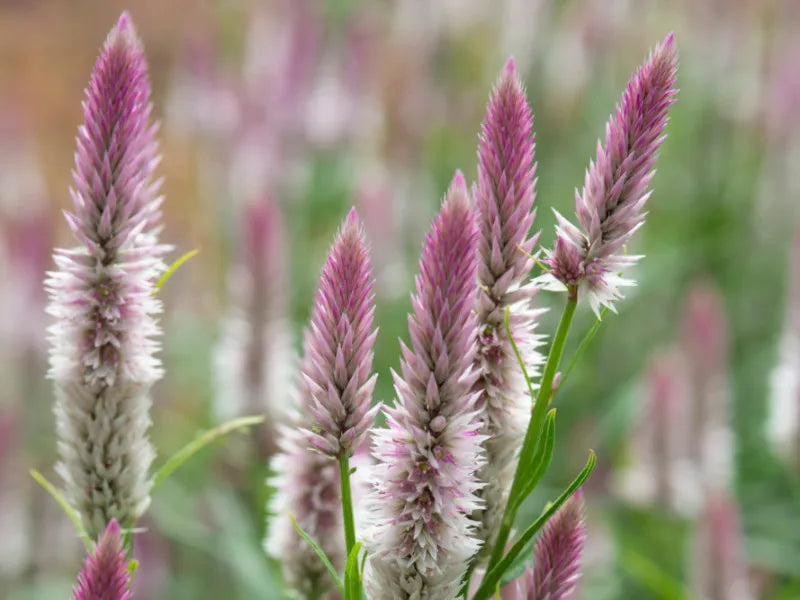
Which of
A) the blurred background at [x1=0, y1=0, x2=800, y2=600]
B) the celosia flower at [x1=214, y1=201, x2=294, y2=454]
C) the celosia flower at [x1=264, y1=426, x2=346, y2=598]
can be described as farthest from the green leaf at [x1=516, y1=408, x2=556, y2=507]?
the celosia flower at [x1=214, y1=201, x2=294, y2=454]

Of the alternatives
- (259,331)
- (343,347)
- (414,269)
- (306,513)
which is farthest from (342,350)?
(414,269)

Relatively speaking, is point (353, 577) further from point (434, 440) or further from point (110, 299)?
point (110, 299)

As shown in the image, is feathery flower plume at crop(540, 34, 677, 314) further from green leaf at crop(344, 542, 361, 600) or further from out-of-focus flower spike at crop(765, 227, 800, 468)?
out-of-focus flower spike at crop(765, 227, 800, 468)

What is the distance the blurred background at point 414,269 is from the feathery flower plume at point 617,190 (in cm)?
81

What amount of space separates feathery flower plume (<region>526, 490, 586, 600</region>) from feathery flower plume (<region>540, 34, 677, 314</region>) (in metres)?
0.16

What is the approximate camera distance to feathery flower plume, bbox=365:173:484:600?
0.66 m

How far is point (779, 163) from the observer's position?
3156 millimetres

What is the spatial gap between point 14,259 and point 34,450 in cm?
77

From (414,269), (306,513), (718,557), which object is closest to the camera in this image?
(306,513)

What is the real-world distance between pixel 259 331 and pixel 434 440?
121cm

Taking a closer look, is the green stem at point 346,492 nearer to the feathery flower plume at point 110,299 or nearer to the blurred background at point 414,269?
the feathery flower plume at point 110,299

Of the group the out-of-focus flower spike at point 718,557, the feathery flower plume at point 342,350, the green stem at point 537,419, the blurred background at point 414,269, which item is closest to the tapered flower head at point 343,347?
the feathery flower plume at point 342,350

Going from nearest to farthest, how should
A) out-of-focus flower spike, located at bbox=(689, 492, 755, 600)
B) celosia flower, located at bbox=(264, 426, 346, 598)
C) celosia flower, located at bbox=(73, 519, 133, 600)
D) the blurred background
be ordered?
celosia flower, located at bbox=(73, 519, 133, 600) → celosia flower, located at bbox=(264, 426, 346, 598) → out-of-focus flower spike, located at bbox=(689, 492, 755, 600) → the blurred background

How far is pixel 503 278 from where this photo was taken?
2.51 ft
